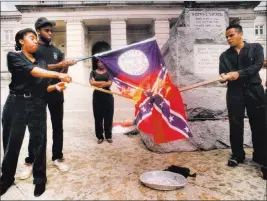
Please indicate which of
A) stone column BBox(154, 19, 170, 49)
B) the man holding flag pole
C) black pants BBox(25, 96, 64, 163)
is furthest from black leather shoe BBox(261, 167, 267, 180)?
stone column BBox(154, 19, 170, 49)

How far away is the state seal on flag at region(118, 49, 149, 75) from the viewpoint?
10.4 ft

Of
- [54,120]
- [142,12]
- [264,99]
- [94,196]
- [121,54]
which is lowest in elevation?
[94,196]

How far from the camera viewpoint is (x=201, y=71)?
4812 millimetres

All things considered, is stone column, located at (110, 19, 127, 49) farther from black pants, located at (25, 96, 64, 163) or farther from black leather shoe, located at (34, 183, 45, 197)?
black leather shoe, located at (34, 183, 45, 197)

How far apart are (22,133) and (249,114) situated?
3.31m

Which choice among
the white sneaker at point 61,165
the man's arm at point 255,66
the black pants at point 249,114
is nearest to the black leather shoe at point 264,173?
the black pants at point 249,114

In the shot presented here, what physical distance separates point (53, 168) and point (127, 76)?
195cm

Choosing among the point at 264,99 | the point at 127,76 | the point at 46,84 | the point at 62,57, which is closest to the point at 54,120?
the point at 46,84

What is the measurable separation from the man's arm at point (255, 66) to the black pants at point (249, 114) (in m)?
0.24

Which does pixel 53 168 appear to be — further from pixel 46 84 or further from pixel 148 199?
pixel 148 199

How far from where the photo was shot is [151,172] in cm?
315

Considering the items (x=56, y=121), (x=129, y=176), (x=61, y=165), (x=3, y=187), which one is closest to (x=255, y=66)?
(x=129, y=176)

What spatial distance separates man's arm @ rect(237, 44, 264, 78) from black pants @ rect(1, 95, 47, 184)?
2.93m

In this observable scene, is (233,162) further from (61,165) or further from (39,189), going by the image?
(39,189)
